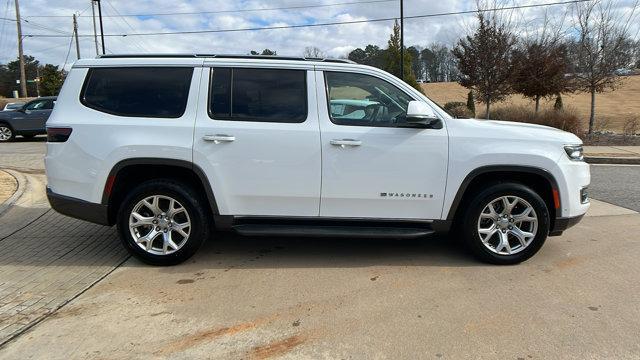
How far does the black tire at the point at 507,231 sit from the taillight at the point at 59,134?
3773 millimetres

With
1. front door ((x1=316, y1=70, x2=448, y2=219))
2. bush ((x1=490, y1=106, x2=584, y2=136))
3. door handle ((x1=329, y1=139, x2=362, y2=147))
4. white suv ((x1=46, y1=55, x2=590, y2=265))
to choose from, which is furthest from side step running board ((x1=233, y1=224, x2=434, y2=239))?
bush ((x1=490, y1=106, x2=584, y2=136))

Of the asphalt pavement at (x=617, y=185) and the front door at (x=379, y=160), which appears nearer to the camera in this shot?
the front door at (x=379, y=160)

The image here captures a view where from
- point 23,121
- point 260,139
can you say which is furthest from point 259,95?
point 23,121

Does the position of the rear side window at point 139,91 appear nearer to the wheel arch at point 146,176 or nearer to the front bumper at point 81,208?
the wheel arch at point 146,176

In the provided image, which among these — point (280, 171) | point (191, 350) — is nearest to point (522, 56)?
point (280, 171)

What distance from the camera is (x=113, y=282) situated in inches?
180

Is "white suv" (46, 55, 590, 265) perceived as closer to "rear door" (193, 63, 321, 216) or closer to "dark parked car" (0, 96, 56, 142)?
"rear door" (193, 63, 321, 216)

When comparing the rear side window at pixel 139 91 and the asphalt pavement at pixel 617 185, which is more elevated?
the rear side window at pixel 139 91

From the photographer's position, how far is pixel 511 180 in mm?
4906

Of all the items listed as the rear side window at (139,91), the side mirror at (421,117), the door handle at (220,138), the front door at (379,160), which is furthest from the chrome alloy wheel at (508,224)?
the rear side window at (139,91)

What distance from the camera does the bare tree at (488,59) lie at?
1870cm

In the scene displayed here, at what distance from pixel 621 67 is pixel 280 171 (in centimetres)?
1645

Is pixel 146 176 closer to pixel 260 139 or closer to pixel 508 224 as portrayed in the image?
pixel 260 139

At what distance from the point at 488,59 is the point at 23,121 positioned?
1721 centimetres
